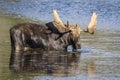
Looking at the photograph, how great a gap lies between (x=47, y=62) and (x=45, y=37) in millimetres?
2807

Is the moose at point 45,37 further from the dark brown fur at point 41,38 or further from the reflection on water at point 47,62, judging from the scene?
the reflection on water at point 47,62

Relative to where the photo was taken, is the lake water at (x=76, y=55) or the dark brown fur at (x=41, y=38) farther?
the dark brown fur at (x=41, y=38)

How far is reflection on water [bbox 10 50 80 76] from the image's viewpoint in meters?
15.1

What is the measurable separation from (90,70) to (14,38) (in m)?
4.37

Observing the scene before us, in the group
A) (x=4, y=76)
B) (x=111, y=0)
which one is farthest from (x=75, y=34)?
(x=111, y=0)

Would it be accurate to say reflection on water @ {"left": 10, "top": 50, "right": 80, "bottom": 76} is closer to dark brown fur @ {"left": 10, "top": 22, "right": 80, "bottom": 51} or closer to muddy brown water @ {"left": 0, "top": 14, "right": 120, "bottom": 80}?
muddy brown water @ {"left": 0, "top": 14, "right": 120, "bottom": 80}

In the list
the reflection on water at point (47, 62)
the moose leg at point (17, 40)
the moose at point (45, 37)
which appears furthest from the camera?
the moose at point (45, 37)

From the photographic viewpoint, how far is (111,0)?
37.1m

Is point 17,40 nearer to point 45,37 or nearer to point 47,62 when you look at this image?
point 45,37

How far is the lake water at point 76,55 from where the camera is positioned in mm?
14500

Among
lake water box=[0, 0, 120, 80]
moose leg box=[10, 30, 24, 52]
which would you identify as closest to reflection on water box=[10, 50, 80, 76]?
lake water box=[0, 0, 120, 80]

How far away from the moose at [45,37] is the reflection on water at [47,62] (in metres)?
0.33

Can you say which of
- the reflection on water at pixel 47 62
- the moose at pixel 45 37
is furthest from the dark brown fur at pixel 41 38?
the reflection on water at pixel 47 62

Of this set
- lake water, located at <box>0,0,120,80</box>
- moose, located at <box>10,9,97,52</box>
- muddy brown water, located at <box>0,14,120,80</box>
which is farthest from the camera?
moose, located at <box>10,9,97,52</box>
